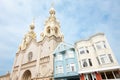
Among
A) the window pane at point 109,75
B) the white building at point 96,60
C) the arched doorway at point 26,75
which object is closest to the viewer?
the window pane at point 109,75

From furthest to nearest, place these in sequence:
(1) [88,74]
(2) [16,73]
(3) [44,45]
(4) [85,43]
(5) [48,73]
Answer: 1. (2) [16,73]
2. (3) [44,45]
3. (5) [48,73]
4. (4) [85,43]
5. (1) [88,74]

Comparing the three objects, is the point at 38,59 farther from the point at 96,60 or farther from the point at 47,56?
the point at 96,60

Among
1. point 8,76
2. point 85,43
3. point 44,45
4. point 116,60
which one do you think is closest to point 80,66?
point 85,43

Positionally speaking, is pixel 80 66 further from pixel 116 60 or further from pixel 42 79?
pixel 42 79

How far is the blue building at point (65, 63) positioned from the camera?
850 inches

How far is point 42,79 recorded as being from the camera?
2583cm

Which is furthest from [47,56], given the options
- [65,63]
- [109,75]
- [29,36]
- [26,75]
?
[29,36]

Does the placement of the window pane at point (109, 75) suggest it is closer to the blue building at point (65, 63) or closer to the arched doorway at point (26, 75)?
the blue building at point (65, 63)

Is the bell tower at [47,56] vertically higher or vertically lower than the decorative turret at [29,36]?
lower

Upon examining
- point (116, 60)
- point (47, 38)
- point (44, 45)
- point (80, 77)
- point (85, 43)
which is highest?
point (47, 38)

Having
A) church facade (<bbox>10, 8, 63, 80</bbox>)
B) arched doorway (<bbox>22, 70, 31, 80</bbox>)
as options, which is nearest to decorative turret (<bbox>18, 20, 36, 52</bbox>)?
church facade (<bbox>10, 8, 63, 80</bbox>)

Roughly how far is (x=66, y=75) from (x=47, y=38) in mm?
14232

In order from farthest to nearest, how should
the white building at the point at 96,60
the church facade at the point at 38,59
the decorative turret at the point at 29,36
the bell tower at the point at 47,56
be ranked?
the decorative turret at the point at 29,36, the church facade at the point at 38,59, the bell tower at the point at 47,56, the white building at the point at 96,60

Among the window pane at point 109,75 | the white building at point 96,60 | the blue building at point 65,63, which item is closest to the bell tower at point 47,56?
the blue building at point 65,63
